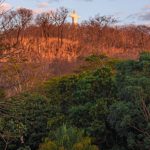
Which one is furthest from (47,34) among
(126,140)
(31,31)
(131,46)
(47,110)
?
(126,140)

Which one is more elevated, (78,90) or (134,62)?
(134,62)

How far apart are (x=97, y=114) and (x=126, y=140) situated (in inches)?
63.4

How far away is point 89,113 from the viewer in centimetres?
1844

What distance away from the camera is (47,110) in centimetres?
2048

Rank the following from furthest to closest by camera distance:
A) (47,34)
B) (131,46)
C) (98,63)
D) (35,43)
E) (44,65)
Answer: (131,46) → (47,34) → (35,43) → (44,65) → (98,63)

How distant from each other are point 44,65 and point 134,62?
14.7 meters

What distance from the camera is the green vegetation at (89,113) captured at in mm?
15594

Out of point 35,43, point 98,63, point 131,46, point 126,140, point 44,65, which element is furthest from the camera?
point 131,46

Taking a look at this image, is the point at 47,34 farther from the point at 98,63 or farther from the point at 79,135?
the point at 79,135

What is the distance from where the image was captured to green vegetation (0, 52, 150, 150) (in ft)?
51.2

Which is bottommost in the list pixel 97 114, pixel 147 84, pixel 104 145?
pixel 104 145

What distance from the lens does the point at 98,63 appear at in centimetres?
2542

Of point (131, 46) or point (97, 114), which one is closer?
point (97, 114)

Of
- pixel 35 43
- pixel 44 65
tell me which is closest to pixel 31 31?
pixel 35 43
